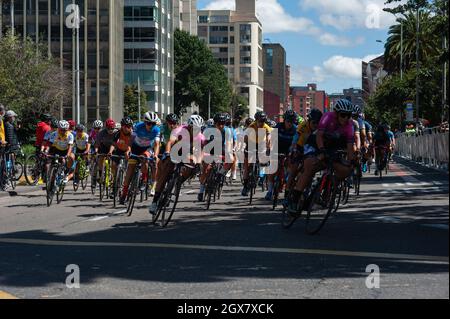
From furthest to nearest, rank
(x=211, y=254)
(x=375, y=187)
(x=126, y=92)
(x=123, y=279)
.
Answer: (x=126, y=92) → (x=375, y=187) → (x=211, y=254) → (x=123, y=279)

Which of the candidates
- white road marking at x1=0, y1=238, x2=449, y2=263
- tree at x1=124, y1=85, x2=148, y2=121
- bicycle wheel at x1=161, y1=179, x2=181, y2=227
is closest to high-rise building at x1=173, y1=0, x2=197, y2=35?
tree at x1=124, y1=85, x2=148, y2=121

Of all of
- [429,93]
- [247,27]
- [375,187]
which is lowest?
[375,187]

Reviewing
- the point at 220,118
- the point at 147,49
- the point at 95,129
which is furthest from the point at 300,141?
the point at 147,49

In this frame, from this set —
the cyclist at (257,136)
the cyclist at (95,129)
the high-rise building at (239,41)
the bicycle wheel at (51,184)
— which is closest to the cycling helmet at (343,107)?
the cyclist at (257,136)

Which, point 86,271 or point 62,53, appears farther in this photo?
point 62,53

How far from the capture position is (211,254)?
8984mm

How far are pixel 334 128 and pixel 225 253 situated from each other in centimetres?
260

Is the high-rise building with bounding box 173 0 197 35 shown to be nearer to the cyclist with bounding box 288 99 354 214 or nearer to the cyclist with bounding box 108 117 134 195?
the cyclist with bounding box 108 117 134 195

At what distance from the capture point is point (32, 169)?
2414 centimetres

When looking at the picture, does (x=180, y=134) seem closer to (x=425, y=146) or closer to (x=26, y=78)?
(x=425, y=146)

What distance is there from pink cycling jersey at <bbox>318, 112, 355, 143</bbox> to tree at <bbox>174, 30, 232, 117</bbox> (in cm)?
9901

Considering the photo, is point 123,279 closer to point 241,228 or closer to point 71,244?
point 71,244
